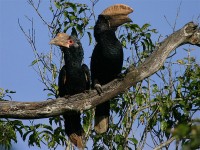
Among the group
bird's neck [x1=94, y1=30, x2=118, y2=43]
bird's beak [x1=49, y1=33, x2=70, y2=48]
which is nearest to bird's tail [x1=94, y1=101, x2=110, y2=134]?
bird's neck [x1=94, y1=30, x2=118, y2=43]

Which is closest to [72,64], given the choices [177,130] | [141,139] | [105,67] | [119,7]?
[105,67]

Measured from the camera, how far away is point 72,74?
486 cm

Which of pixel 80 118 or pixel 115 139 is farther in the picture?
pixel 80 118

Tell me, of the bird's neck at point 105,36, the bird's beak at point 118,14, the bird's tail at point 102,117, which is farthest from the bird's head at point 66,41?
the bird's tail at point 102,117

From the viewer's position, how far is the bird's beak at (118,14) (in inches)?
193

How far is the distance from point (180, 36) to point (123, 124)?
1.32 meters

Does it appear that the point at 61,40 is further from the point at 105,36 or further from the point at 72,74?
the point at 105,36

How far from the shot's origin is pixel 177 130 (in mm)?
1000

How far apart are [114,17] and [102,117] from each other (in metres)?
1.23

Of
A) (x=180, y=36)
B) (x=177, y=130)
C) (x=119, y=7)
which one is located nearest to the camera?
(x=177, y=130)

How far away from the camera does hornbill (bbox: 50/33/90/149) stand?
4848mm

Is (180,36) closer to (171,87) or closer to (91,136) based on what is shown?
(171,87)

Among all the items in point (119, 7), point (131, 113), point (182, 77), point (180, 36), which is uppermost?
point (119, 7)

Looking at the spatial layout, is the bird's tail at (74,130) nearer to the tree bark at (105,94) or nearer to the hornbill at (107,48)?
the hornbill at (107,48)
